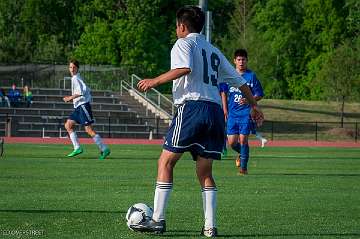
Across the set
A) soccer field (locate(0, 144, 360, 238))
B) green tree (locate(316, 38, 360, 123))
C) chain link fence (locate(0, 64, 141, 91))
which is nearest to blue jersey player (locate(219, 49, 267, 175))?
soccer field (locate(0, 144, 360, 238))

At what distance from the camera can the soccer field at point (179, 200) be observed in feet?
33.5

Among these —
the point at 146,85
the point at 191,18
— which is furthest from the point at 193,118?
the point at 191,18

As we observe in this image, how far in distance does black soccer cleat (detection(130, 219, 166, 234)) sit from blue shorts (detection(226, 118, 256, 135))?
899 centimetres

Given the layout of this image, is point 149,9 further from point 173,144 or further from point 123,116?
point 173,144

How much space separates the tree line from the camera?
250 feet

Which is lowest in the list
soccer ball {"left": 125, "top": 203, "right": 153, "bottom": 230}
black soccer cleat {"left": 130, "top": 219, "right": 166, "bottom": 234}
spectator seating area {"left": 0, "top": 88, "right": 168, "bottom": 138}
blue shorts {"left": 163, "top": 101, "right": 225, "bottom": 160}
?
spectator seating area {"left": 0, "top": 88, "right": 168, "bottom": 138}

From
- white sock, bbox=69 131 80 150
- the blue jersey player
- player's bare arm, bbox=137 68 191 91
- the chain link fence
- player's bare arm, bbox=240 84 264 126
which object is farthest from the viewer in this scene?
the chain link fence

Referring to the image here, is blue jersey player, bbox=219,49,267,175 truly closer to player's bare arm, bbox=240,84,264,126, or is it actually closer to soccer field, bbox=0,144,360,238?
soccer field, bbox=0,144,360,238

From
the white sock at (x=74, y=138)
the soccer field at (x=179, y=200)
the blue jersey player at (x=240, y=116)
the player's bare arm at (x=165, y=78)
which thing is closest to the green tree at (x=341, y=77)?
the white sock at (x=74, y=138)

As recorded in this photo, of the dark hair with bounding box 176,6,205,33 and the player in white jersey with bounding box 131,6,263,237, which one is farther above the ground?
the dark hair with bounding box 176,6,205,33

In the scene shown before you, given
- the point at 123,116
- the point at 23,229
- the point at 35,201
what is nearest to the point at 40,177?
the point at 35,201

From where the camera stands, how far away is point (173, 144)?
388 inches

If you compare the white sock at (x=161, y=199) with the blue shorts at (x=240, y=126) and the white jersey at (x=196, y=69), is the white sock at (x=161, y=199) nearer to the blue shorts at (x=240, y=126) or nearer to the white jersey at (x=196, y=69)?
the white jersey at (x=196, y=69)

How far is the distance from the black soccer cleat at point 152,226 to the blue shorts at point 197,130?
695 millimetres
